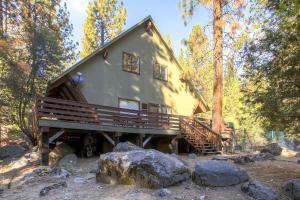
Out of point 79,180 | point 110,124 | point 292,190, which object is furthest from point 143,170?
point 110,124

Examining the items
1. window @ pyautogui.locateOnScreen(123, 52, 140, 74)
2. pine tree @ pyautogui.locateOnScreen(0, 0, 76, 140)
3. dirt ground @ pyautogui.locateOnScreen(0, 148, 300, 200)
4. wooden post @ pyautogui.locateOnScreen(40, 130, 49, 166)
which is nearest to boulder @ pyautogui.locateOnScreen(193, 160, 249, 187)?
dirt ground @ pyautogui.locateOnScreen(0, 148, 300, 200)

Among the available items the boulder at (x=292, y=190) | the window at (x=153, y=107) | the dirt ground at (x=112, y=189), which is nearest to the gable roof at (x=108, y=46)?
the window at (x=153, y=107)

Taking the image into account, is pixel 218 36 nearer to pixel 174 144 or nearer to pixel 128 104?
pixel 128 104

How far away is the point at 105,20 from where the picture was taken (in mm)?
34750

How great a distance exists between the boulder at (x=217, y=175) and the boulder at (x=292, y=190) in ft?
3.32

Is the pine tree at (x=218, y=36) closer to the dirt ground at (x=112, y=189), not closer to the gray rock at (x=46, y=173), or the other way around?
the dirt ground at (x=112, y=189)

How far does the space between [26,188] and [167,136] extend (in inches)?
434

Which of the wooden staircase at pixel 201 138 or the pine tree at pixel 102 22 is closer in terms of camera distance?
the wooden staircase at pixel 201 138

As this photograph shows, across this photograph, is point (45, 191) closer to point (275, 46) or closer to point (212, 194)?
point (212, 194)

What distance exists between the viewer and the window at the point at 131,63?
18.8 metres

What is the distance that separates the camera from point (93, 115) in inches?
570

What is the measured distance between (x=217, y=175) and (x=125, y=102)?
1092 centimetres

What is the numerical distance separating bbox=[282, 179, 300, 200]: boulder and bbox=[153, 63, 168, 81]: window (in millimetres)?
13333

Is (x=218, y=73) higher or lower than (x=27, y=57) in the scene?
lower
